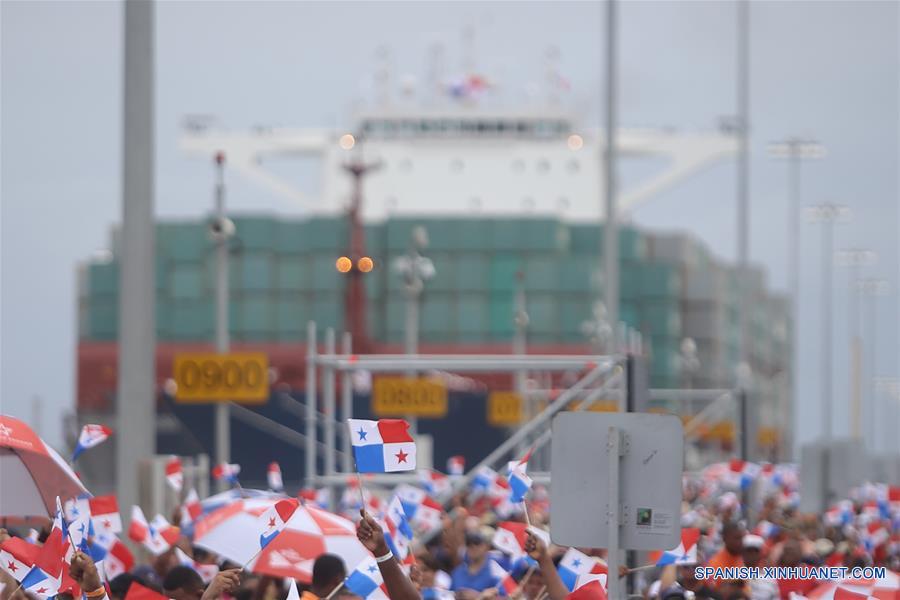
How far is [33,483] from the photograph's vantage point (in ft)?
33.3

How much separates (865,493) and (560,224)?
43.5m

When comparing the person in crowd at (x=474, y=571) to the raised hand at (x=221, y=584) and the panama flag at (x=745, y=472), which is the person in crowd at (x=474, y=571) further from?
the panama flag at (x=745, y=472)

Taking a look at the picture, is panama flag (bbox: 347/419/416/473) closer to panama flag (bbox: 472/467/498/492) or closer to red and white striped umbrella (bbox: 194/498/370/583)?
red and white striped umbrella (bbox: 194/498/370/583)

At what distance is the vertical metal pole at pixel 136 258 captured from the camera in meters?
12.8

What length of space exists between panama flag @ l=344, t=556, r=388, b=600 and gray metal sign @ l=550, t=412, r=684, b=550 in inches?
28.6

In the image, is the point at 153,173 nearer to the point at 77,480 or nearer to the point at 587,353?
the point at 77,480

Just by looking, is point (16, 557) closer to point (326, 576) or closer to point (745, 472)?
point (326, 576)

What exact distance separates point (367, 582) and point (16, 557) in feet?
4.68

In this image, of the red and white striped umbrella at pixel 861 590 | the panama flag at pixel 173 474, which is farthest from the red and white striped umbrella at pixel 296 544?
the red and white striped umbrella at pixel 861 590

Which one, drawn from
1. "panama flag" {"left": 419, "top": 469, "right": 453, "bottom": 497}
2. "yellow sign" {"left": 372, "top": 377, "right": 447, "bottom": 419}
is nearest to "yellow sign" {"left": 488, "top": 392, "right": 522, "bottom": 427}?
"yellow sign" {"left": 372, "top": 377, "right": 447, "bottom": 419}

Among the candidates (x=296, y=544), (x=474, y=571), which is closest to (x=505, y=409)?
(x=474, y=571)

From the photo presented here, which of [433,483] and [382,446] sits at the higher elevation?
[382,446]

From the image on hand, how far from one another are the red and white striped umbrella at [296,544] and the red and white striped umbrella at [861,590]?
8.79 ft

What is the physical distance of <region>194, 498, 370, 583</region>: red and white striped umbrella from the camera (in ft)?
31.8
